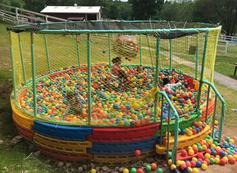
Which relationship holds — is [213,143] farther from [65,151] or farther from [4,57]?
[4,57]

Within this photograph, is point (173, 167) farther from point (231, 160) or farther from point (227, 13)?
point (227, 13)

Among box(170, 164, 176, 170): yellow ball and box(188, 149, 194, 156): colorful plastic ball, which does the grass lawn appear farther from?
box(188, 149, 194, 156): colorful plastic ball

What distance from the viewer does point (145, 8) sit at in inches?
1785

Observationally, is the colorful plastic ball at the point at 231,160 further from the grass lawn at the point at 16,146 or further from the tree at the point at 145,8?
the tree at the point at 145,8

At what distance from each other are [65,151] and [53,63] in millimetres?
8069

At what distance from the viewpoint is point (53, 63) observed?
553 inches

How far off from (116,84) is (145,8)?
3696 centimetres

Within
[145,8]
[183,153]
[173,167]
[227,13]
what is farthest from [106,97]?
[227,13]

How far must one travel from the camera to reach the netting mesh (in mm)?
6725

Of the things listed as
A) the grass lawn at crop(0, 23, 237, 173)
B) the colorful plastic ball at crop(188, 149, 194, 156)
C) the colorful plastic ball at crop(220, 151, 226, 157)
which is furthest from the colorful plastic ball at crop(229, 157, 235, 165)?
the grass lawn at crop(0, 23, 237, 173)

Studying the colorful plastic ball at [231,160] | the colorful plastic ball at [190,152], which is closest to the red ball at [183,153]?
the colorful plastic ball at [190,152]

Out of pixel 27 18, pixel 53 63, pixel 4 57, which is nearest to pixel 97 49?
pixel 53 63

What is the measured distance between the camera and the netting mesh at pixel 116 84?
673 centimetres

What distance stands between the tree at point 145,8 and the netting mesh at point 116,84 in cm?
3302
